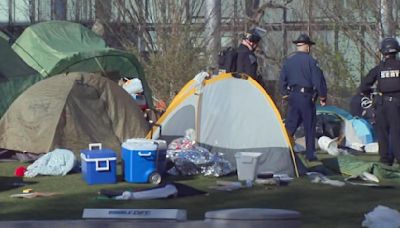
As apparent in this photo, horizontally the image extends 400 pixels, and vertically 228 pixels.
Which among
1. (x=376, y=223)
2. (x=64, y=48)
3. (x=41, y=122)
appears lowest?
(x=376, y=223)

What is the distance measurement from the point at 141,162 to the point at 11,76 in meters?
6.08

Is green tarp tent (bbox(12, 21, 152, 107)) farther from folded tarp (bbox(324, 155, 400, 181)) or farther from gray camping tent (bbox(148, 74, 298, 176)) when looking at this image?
folded tarp (bbox(324, 155, 400, 181))

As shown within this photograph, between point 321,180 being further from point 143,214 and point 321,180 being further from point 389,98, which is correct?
point 143,214

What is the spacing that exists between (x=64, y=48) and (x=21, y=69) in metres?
1.68

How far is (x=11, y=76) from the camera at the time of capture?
17.5 m

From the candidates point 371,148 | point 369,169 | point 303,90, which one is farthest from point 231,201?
point 371,148

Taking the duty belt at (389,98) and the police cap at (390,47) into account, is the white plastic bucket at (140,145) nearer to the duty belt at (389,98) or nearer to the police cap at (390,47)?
the duty belt at (389,98)

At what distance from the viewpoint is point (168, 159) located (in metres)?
13.0

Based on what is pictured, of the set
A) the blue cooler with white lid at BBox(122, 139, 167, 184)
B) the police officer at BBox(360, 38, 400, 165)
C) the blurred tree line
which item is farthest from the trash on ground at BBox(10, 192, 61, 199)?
the blurred tree line

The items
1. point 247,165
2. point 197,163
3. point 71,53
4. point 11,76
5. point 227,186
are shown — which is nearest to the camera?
point 227,186

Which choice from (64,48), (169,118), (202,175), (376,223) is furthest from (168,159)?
(64,48)

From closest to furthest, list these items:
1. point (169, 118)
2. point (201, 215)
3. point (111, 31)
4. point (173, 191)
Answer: point (201, 215) < point (173, 191) < point (169, 118) < point (111, 31)

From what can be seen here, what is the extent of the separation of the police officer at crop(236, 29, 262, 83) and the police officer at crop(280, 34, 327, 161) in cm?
46

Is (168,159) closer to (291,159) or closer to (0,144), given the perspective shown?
(291,159)
